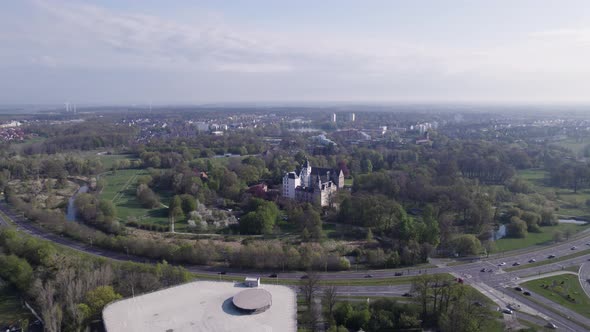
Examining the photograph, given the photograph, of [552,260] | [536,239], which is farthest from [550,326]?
[536,239]

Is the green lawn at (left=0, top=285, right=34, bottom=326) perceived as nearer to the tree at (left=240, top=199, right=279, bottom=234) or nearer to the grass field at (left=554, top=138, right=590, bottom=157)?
the tree at (left=240, top=199, right=279, bottom=234)

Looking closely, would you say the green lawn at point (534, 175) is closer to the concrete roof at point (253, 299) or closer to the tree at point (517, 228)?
the tree at point (517, 228)

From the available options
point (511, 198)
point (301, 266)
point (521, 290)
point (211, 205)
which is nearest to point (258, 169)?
point (211, 205)

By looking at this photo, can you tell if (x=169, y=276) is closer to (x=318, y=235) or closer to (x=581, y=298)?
(x=318, y=235)

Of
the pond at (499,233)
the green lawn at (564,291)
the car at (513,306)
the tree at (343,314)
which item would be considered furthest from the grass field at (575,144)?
the tree at (343,314)

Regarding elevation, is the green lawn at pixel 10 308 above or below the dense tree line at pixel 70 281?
below
